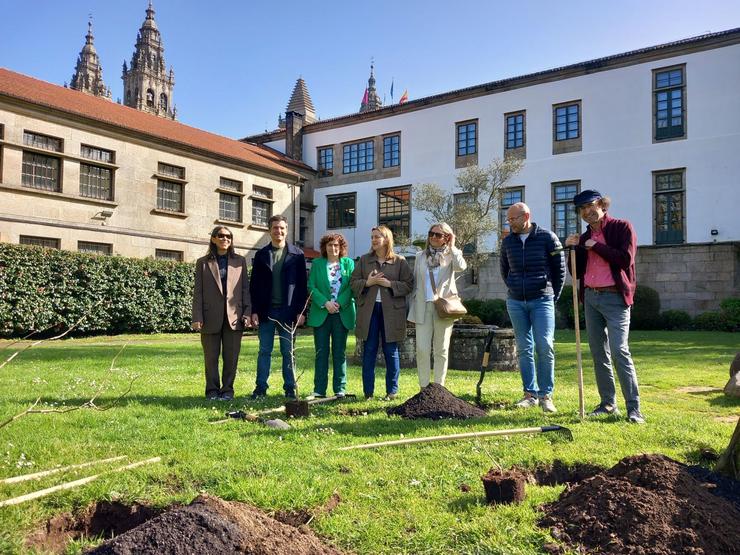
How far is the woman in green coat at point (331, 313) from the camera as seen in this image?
6.57 metres

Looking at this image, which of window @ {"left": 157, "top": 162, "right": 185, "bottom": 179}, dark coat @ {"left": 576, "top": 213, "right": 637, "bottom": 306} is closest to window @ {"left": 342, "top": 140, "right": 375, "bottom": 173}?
window @ {"left": 157, "top": 162, "right": 185, "bottom": 179}

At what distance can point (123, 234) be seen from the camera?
22.2m

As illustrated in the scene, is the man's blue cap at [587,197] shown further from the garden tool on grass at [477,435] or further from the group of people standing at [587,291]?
the garden tool on grass at [477,435]

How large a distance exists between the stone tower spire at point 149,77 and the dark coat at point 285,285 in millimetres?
64076

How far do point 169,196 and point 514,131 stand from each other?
15792mm

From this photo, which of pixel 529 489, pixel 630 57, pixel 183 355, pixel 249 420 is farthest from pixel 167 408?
pixel 630 57

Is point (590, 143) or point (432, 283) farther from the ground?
point (590, 143)

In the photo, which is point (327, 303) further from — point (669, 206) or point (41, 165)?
point (669, 206)

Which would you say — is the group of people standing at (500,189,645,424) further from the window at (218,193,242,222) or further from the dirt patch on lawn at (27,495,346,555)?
the window at (218,193,242,222)

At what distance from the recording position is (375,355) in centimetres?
648

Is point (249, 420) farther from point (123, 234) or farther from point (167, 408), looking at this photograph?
point (123, 234)

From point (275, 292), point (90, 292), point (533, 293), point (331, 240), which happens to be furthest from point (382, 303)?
point (90, 292)

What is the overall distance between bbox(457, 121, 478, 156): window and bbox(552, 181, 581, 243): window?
4506 mm

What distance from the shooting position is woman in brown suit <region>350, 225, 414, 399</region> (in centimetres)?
639
